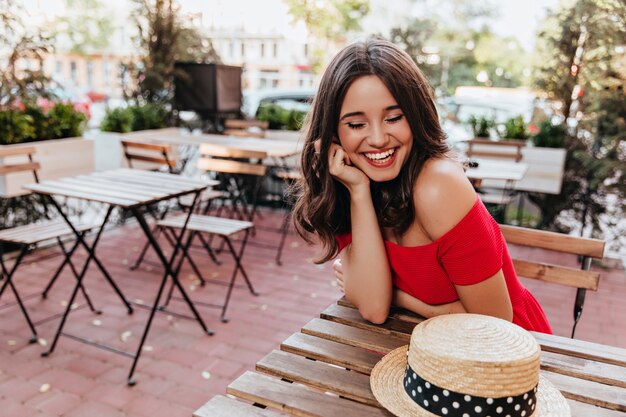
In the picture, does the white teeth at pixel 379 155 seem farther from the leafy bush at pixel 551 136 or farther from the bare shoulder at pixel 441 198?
the leafy bush at pixel 551 136

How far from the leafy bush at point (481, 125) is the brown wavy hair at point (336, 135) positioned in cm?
519

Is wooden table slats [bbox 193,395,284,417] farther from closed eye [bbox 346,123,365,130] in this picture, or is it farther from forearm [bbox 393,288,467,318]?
closed eye [bbox 346,123,365,130]

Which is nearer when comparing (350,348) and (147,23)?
(350,348)

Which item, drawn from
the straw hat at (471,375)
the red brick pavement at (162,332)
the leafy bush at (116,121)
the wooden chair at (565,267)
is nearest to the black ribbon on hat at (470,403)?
the straw hat at (471,375)

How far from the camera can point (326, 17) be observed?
486 inches

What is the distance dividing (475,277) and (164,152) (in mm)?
3567

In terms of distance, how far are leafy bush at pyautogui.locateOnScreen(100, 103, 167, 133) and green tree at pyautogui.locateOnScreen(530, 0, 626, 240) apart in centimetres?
473

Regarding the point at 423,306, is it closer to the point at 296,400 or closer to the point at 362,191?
the point at 362,191

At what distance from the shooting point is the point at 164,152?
14.7 feet

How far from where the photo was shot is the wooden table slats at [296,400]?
1.07 metres

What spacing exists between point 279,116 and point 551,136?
11.1ft

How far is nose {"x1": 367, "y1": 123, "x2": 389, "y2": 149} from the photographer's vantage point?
141cm

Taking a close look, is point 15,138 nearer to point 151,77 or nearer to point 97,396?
point 151,77

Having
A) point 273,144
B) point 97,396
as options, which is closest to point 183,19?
point 273,144
